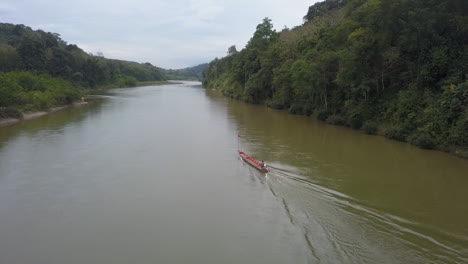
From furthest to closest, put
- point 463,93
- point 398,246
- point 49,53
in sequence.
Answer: point 49,53
point 463,93
point 398,246

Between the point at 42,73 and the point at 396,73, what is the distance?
68941 millimetres

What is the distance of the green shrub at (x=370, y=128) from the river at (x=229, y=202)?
1.92m

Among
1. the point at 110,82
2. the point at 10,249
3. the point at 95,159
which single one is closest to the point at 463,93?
the point at 95,159

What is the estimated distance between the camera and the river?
9.92 m

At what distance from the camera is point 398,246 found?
9.68 meters

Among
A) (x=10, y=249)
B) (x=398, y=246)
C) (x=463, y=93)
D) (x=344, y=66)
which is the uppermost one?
(x=344, y=66)

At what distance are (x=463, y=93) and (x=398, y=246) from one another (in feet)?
42.9

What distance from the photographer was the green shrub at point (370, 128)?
1007 inches

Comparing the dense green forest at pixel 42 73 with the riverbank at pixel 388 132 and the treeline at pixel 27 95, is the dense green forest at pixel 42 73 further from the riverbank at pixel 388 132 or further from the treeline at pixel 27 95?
the riverbank at pixel 388 132

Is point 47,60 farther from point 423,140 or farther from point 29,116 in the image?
point 423,140

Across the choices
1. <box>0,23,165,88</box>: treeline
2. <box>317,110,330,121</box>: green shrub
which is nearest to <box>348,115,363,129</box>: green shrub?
<box>317,110,330,121</box>: green shrub

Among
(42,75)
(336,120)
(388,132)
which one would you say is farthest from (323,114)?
(42,75)

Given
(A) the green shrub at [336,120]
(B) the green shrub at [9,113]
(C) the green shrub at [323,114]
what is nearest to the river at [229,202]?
(A) the green shrub at [336,120]

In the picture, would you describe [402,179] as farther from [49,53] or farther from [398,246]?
[49,53]
